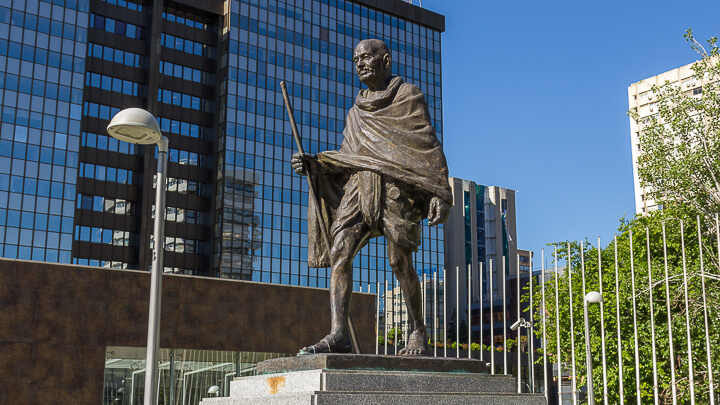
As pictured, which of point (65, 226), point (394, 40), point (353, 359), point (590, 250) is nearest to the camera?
point (353, 359)

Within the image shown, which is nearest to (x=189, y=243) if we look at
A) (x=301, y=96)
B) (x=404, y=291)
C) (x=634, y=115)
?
(x=301, y=96)

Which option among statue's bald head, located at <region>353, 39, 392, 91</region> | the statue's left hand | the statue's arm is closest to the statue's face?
statue's bald head, located at <region>353, 39, 392, 91</region>

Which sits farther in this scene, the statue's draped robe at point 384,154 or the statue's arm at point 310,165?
the statue's arm at point 310,165

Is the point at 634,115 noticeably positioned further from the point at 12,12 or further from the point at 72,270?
the point at 12,12

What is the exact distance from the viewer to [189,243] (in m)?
73.8

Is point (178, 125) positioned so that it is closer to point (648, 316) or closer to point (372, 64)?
point (648, 316)

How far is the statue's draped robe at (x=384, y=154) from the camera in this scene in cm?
769

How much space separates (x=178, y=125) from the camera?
75.2 meters

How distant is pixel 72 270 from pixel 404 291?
21.7 metres

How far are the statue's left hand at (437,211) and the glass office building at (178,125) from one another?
60.9 metres

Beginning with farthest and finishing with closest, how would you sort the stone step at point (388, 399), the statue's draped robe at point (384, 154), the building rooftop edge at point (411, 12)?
the building rooftop edge at point (411, 12) → the statue's draped robe at point (384, 154) → the stone step at point (388, 399)

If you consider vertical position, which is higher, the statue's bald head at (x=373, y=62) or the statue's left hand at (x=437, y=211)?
the statue's bald head at (x=373, y=62)

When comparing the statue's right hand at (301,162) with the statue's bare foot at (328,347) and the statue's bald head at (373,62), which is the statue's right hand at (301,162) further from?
the statue's bare foot at (328,347)

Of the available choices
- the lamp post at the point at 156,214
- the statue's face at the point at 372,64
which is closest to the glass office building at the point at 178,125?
the lamp post at the point at 156,214
